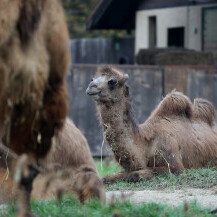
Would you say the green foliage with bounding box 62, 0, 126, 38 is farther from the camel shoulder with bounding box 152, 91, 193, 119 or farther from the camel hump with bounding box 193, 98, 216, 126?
the camel shoulder with bounding box 152, 91, 193, 119

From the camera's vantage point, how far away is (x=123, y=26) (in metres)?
25.3

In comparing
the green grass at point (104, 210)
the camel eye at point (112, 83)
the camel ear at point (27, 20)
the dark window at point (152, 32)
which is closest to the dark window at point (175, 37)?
the dark window at point (152, 32)

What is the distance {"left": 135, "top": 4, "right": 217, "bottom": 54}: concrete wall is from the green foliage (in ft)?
39.4

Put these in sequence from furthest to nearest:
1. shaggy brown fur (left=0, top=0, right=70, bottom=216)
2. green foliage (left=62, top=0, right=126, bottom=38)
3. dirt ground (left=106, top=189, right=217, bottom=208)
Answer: green foliage (left=62, top=0, right=126, bottom=38), dirt ground (left=106, top=189, right=217, bottom=208), shaggy brown fur (left=0, top=0, right=70, bottom=216)

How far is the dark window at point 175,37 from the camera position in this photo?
23.2 metres

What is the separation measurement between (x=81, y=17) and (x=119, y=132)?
27.1m

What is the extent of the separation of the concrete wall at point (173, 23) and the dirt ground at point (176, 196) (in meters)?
13.4

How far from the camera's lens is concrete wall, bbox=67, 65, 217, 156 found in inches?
682

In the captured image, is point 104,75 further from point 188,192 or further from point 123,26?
point 123,26

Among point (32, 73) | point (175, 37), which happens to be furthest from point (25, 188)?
point (175, 37)

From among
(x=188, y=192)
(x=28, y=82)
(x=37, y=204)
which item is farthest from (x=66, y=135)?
(x=28, y=82)

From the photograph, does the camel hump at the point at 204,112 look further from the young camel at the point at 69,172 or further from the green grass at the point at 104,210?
the green grass at the point at 104,210

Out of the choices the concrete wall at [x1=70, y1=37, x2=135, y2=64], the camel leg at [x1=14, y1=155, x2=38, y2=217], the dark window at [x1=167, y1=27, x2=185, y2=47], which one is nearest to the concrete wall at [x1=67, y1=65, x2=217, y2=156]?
the dark window at [x1=167, y1=27, x2=185, y2=47]

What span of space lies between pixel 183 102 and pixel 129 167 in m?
1.42
